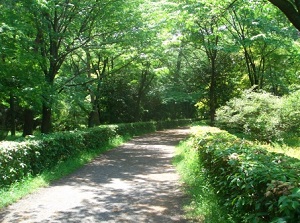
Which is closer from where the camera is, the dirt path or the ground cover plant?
the dirt path

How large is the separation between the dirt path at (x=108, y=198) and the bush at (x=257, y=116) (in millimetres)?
4798

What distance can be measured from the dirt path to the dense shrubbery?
15.8 feet

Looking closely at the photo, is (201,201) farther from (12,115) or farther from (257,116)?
(12,115)

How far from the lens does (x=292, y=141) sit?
14703 mm

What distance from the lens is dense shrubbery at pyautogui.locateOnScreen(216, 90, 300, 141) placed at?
14008 millimetres

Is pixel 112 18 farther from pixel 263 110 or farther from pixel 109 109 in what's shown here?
pixel 109 109

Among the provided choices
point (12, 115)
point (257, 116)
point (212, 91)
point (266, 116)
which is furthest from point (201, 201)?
point (12, 115)

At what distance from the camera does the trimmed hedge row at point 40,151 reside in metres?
7.85

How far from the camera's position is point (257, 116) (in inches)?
587

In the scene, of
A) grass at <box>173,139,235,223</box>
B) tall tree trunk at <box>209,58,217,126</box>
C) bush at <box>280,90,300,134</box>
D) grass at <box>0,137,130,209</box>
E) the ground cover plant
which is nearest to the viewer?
grass at <box>173,139,235,223</box>

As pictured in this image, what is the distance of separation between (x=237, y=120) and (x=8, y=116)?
2499 centimetres

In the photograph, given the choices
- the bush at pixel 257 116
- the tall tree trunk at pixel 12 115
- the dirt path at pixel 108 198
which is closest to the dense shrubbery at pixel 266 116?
→ the bush at pixel 257 116

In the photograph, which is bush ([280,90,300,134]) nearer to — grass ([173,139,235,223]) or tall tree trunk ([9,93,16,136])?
grass ([173,139,235,223])

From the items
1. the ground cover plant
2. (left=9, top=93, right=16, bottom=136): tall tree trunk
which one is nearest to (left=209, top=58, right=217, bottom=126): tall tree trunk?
the ground cover plant
